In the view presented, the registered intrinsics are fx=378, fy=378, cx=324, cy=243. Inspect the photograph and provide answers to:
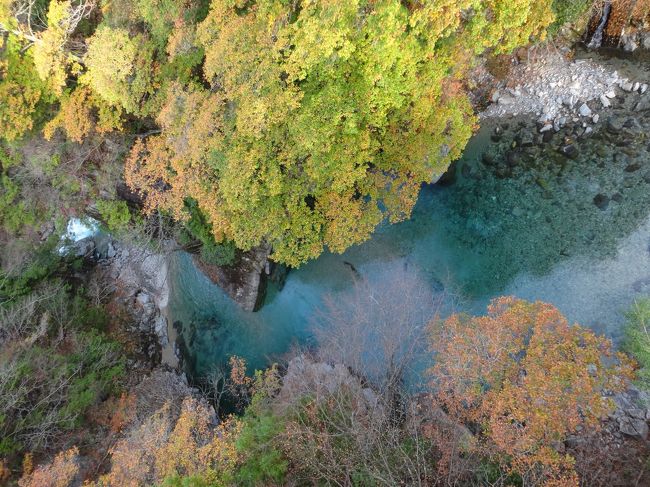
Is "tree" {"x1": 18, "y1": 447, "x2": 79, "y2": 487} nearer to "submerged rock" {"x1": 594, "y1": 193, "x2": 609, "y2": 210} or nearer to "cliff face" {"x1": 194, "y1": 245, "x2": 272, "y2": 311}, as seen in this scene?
"cliff face" {"x1": 194, "y1": 245, "x2": 272, "y2": 311}

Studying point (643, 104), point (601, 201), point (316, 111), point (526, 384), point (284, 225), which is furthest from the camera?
point (643, 104)

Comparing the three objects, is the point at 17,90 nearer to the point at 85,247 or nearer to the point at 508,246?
the point at 85,247

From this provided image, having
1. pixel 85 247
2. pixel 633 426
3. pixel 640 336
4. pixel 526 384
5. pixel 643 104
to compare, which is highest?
pixel 85 247

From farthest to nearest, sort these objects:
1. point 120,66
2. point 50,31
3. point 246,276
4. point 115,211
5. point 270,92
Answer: point 246,276 → point 115,211 → point 120,66 → point 50,31 → point 270,92

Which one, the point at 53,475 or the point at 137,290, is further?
the point at 137,290

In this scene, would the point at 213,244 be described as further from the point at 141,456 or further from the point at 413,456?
the point at 413,456

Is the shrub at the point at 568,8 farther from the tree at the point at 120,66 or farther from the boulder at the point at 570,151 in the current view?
the tree at the point at 120,66

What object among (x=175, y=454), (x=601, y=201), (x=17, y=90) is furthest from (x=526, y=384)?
(x=17, y=90)

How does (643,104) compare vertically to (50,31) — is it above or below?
below
